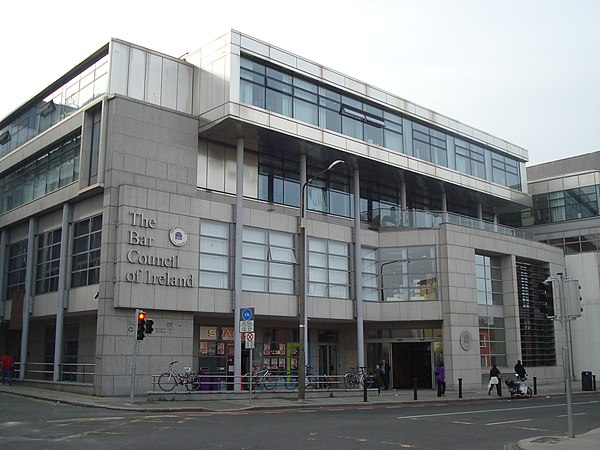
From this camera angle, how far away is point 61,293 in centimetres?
2989

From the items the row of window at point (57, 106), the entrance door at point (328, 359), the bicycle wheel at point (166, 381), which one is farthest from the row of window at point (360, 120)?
the bicycle wheel at point (166, 381)

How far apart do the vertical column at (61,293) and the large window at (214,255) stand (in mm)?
6415

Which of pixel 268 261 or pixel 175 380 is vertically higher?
pixel 268 261

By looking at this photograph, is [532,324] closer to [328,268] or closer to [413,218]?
[413,218]

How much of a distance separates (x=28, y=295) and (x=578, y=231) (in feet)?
122

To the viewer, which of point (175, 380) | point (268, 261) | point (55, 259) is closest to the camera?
point (175, 380)

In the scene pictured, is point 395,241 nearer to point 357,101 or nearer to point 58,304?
point 357,101

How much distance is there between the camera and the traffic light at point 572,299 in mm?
13414

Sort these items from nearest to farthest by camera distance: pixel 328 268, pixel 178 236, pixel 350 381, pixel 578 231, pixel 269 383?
pixel 178 236, pixel 269 383, pixel 350 381, pixel 328 268, pixel 578 231

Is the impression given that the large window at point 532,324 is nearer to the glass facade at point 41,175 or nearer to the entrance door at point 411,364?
the entrance door at point 411,364

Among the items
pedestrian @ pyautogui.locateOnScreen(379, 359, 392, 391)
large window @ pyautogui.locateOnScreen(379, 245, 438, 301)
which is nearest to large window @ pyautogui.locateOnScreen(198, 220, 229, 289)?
large window @ pyautogui.locateOnScreen(379, 245, 438, 301)

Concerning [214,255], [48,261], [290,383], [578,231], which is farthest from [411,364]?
[578,231]

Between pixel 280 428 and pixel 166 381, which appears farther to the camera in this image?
pixel 166 381

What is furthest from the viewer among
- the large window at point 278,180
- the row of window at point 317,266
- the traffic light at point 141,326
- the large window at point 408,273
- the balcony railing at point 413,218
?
the balcony railing at point 413,218
